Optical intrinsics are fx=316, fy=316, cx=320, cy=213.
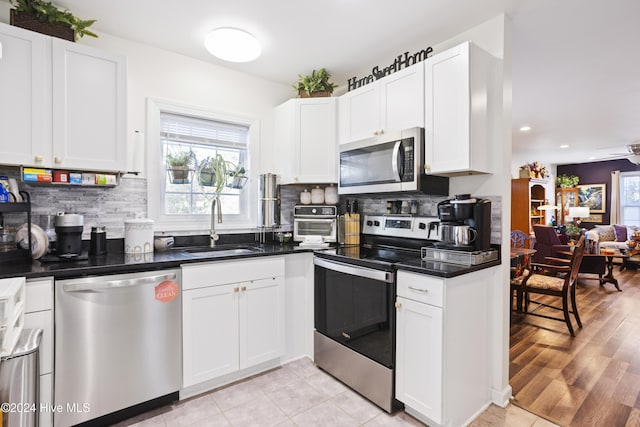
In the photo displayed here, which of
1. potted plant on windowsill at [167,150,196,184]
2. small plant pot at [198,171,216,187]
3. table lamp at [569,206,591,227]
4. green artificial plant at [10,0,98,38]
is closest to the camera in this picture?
green artificial plant at [10,0,98,38]

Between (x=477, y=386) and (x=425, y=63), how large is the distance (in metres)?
2.13

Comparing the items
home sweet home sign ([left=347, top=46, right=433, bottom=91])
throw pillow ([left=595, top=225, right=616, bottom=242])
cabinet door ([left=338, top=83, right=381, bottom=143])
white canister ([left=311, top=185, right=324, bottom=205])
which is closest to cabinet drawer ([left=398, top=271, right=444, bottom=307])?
cabinet door ([left=338, top=83, right=381, bottom=143])

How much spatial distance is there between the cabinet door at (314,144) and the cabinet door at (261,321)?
1.01 m

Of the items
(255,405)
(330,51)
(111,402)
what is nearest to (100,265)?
(111,402)

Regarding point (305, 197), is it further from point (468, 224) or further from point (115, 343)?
point (115, 343)

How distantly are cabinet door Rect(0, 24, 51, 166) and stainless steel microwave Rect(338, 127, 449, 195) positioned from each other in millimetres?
2021

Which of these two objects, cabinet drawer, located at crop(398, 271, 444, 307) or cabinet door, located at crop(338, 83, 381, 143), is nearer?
cabinet drawer, located at crop(398, 271, 444, 307)

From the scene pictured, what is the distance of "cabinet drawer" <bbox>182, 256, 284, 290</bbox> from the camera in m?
2.07

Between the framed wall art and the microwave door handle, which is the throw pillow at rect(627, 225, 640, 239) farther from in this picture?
the microwave door handle

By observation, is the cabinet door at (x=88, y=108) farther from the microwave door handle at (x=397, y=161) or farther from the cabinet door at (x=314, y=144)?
the microwave door handle at (x=397, y=161)

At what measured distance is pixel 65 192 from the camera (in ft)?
7.21

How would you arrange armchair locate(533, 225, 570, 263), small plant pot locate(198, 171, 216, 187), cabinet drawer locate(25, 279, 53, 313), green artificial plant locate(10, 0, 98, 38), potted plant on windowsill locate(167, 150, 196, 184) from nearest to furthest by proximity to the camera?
cabinet drawer locate(25, 279, 53, 313) → green artificial plant locate(10, 0, 98, 38) → potted plant on windowsill locate(167, 150, 196, 184) → small plant pot locate(198, 171, 216, 187) → armchair locate(533, 225, 570, 263)

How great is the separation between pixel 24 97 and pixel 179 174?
3.41 feet

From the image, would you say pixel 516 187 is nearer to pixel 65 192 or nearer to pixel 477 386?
pixel 477 386
